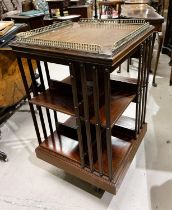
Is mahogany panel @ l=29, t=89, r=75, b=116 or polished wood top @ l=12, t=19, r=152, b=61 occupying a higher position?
polished wood top @ l=12, t=19, r=152, b=61

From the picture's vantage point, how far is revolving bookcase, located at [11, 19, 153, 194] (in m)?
0.91

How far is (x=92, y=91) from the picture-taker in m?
1.17

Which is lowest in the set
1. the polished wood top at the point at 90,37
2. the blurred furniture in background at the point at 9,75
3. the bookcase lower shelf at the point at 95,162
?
the bookcase lower shelf at the point at 95,162

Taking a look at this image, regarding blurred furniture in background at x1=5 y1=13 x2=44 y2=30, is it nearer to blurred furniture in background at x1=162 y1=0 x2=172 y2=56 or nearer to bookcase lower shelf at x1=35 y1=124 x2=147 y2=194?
blurred furniture in background at x1=162 y1=0 x2=172 y2=56

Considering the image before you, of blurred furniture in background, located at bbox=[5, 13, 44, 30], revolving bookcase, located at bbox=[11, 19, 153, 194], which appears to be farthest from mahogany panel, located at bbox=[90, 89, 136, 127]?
blurred furniture in background, located at bbox=[5, 13, 44, 30]

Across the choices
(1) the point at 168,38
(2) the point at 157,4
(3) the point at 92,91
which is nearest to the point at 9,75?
(3) the point at 92,91

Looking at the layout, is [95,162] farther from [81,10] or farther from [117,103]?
[81,10]

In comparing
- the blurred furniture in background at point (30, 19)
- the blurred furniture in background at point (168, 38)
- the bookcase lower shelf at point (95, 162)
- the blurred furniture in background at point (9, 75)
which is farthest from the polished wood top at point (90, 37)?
the blurred furniture in background at point (30, 19)

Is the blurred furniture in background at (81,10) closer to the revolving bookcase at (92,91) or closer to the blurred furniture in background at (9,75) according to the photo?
the blurred furniture in background at (9,75)

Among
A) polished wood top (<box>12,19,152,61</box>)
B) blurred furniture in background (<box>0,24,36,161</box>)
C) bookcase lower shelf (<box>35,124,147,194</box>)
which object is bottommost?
bookcase lower shelf (<box>35,124,147,194</box>)

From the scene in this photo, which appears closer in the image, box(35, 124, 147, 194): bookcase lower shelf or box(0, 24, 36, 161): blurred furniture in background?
box(35, 124, 147, 194): bookcase lower shelf

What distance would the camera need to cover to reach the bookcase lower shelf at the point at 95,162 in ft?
3.92

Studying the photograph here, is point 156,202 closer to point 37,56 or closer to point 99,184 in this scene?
point 99,184

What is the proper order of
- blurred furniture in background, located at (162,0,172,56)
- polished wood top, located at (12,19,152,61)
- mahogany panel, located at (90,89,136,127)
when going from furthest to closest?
1. blurred furniture in background, located at (162,0,172,56)
2. mahogany panel, located at (90,89,136,127)
3. polished wood top, located at (12,19,152,61)
